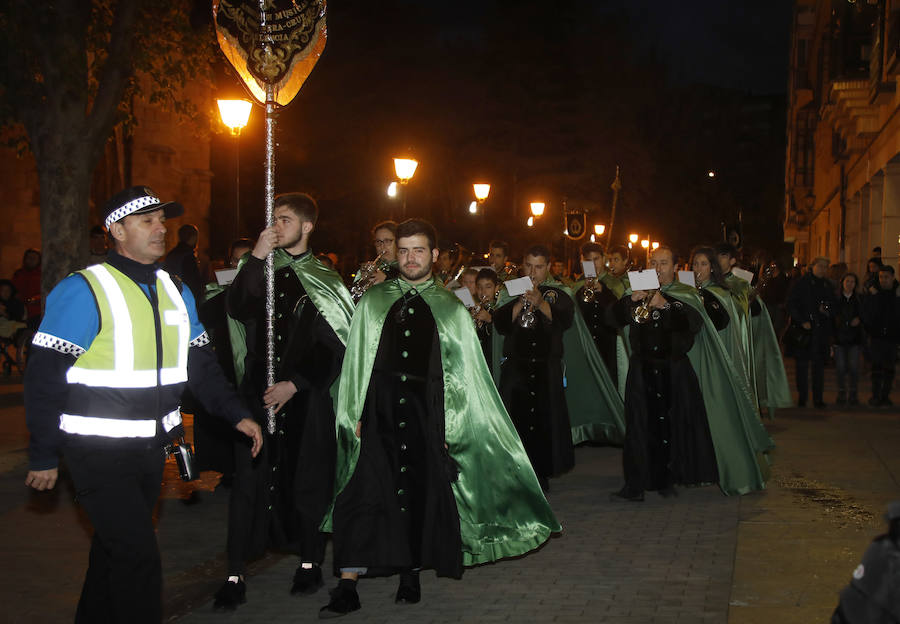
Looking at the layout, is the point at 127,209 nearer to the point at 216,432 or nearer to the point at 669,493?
the point at 216,432

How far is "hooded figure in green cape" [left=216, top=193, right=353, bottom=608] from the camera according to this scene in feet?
20.7

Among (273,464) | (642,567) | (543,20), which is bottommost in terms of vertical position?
(642,567)

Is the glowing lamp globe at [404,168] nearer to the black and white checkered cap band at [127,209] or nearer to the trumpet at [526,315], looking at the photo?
the trumpet at [526,315]

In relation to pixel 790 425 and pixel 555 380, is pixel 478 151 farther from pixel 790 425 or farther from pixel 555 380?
pixel 555 380

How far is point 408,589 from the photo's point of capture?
6.30 metres

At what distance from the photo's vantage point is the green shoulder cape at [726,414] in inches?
374

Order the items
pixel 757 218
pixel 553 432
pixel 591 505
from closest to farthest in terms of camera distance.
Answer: pixel 591 505 → pixel 553 432 → pixel 757 218

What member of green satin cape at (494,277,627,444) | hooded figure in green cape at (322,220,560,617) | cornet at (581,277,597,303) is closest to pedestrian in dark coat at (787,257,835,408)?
cornet at (581,277,597,303)

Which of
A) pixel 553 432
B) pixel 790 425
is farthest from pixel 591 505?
pixel 790 425

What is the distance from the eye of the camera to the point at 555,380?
9.80 meters

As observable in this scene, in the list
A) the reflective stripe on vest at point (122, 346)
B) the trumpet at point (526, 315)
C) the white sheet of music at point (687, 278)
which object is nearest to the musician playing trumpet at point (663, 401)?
the white sheet of music at point (687, 278)

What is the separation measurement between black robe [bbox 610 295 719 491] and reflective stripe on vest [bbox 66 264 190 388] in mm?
5367

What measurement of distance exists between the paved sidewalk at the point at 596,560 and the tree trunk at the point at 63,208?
169 inches

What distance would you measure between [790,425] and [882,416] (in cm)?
167
